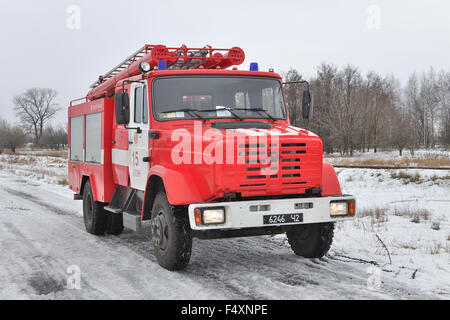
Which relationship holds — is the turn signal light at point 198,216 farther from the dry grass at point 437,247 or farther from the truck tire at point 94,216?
the truck tire at point 94,216

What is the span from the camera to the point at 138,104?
23.3 feet

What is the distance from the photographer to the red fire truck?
550cm

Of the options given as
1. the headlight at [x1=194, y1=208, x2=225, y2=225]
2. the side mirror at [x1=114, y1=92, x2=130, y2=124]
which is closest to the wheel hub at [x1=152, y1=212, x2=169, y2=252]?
the headlight at [x1=194, y1=208, x2=225, y2=225]

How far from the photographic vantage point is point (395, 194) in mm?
14039

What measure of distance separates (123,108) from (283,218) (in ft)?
9.44

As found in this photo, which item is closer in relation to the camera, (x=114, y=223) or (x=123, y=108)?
(x=123, y=108)

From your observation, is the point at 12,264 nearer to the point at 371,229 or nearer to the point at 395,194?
the point at 371,229

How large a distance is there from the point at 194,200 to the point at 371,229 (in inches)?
181

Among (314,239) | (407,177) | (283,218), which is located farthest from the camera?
(407,177)

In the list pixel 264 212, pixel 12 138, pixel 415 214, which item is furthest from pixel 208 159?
pixel 12 138

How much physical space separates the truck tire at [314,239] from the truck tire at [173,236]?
1.48 m

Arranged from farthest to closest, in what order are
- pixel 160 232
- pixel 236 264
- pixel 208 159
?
pixel 236 264, pixel 160 232, pixel 208 159

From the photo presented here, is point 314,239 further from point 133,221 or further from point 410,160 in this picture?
point 410,160
